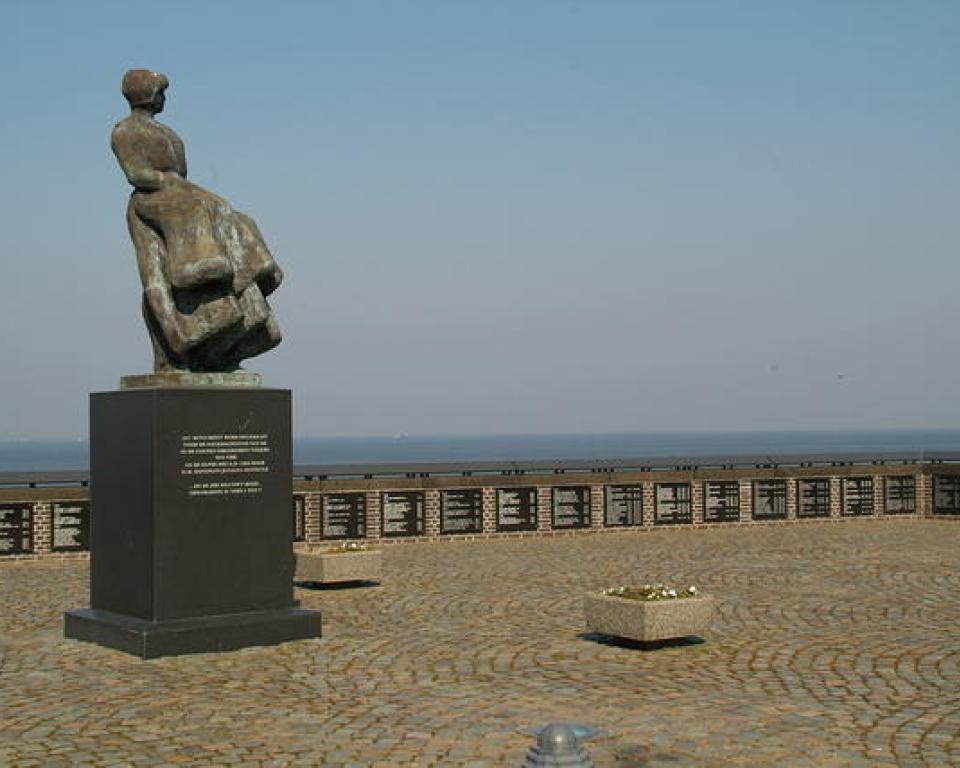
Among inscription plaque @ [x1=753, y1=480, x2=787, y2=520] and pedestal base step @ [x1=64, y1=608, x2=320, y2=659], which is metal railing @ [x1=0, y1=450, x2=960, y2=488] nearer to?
inscription plaque @ [x1=753, y1=480, x2=787, y2=520]

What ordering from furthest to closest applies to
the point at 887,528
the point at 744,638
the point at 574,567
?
1. the point at 887,528
2. the point at 574,567
3. the point at 744,638

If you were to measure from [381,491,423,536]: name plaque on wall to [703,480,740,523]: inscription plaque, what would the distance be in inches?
262

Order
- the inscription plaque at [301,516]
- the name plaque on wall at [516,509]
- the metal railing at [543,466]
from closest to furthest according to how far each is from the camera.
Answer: the metal railing at [543,466] < the inscription plaque at [301,516] < the name plaque on wall at [516,509]

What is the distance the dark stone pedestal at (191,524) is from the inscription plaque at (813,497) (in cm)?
1782

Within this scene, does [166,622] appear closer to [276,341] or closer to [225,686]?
[225,686]

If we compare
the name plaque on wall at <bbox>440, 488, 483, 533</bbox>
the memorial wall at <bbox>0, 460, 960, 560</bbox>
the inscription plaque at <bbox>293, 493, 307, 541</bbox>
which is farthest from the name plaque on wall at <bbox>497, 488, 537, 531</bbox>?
the inscription plaque at <bbox>293, 493, 307, 541</bbox>

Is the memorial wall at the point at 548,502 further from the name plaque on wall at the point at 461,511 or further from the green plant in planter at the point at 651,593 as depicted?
the green plant in planter at the point at 651,593

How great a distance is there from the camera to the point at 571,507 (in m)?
26.4

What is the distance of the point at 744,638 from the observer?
43.0ft

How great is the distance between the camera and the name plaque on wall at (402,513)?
24703mm

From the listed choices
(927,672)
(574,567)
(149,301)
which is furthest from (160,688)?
(574,567)

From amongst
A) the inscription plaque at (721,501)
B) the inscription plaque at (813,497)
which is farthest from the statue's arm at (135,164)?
the inscription plaque at (813,497)

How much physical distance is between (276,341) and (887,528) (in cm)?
1743

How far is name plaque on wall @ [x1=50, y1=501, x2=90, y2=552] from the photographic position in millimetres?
22344
